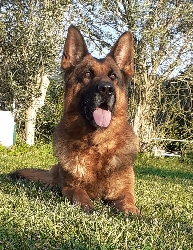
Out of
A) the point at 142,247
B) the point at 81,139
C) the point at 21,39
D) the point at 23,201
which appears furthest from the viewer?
the point at 21,39

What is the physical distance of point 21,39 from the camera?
564 inches

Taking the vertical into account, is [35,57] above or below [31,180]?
above

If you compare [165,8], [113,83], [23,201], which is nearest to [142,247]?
[23,201]

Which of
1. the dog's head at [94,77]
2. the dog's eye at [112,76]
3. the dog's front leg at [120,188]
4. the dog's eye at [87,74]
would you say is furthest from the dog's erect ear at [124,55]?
the dog's front leg at [120,188]

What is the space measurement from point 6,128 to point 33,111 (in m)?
1.38

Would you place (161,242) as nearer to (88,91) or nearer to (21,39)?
(88,91)

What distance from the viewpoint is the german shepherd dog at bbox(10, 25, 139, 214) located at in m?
3.96

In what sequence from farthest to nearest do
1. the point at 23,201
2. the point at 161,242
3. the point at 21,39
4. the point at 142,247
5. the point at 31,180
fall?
the point at 21,39, the point at 31,180, the point at 23,201, the point at 161,242, the point at 142,247

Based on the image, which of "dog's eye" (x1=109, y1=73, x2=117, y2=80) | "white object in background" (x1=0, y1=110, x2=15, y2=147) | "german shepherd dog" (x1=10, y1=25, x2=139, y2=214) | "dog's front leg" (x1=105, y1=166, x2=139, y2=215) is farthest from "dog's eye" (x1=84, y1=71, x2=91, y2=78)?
"white object in background" (x1=0, y1=110, x2=15, y2=147)

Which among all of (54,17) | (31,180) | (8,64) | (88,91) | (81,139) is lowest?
(31,180)

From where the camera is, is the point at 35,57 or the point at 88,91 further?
the point at 35,57

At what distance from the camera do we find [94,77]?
14.2 feet

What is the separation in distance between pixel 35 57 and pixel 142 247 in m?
12.9

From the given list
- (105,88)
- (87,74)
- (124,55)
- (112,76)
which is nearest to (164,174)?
(124,55)
